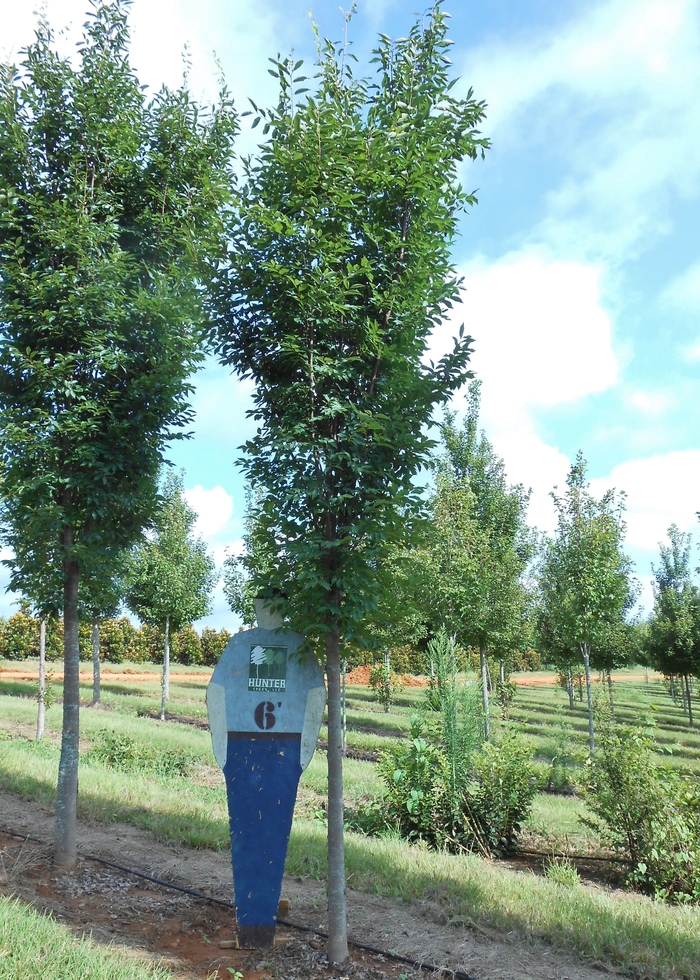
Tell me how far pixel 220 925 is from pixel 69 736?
2.45 meters

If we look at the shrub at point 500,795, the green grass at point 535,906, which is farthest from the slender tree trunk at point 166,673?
the green grass at point 535,906

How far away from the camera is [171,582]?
79.0 ft

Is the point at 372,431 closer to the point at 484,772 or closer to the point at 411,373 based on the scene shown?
the point at 411,373

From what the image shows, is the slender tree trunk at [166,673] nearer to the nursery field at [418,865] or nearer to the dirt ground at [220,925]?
the nursery field at [418,865]

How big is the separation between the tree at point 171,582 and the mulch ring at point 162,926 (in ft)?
54.7

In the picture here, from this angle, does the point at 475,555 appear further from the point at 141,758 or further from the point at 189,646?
the point at 189,646

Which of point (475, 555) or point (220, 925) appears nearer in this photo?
point (220, 925)

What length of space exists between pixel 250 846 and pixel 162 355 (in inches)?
188

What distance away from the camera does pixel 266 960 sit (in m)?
5.08

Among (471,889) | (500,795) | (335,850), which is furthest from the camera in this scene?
(500,795)

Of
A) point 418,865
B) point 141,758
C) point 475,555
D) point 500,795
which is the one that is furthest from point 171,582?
point 418,865

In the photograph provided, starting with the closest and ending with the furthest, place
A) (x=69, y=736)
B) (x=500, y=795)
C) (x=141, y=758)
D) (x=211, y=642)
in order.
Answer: (x=69, y=736) < (x=500, y=795) < (x=141, y=758) < (x=211, y=642)

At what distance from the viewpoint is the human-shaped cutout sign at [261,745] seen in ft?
17.4

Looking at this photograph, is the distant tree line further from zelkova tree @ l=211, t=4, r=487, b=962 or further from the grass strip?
zelkova tree @ l=211, t=4, r=487, b=962
